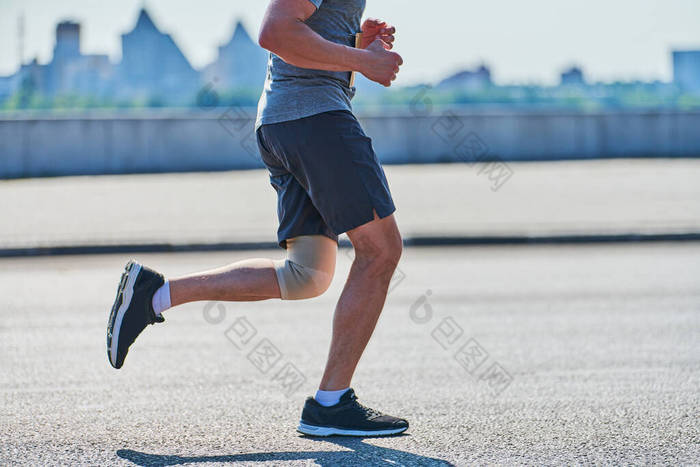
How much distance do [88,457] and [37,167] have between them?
60.7 ft

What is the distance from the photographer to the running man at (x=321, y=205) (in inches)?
130

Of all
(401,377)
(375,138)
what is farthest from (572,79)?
(401,377)

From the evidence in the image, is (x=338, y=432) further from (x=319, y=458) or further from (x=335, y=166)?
(x=335, y=166)

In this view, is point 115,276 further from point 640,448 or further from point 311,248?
point 640,448

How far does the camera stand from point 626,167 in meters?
21.0

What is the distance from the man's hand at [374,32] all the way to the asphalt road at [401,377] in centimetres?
134

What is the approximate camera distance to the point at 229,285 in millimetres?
3543

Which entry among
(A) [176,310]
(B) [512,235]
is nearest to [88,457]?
(A) [176,310]

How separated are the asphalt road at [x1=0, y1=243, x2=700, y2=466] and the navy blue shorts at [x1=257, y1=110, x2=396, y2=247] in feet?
2.50

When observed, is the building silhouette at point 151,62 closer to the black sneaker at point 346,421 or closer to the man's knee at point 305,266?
the man's knee at point 305,266

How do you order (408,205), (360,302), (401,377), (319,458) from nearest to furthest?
(319,458) → (360,302) → (401,377) → (408,205)

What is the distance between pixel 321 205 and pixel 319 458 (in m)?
0.80

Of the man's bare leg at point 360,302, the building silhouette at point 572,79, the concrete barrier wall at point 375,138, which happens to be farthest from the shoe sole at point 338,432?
the building silhouette at point 572,79

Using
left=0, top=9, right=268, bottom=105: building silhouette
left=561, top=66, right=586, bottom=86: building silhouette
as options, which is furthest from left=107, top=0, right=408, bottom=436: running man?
left=561, top=66, right=586, bottom=86: building silhouette
